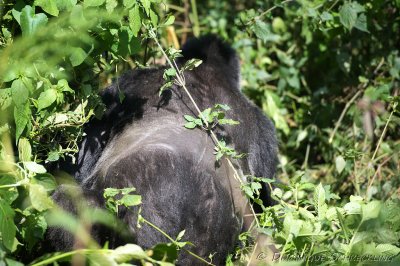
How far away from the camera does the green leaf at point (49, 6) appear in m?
2.16

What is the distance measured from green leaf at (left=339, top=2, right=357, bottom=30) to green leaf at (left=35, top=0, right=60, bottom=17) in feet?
5.51

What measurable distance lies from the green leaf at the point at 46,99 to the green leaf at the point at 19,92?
79 mm

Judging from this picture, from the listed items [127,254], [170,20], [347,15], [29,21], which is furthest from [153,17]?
[347,15]

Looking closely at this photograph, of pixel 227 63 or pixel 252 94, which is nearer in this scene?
pixel 227 63

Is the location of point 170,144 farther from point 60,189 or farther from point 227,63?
point 227,63

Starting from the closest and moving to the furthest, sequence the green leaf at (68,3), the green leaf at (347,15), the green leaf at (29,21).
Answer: the green leaf at (29,21)
the green leaf at (68,3)
the green leaf at (347,15)

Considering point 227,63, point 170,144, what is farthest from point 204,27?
point 170,144

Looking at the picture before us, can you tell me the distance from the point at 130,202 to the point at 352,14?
1.90m

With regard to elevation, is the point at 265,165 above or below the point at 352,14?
below

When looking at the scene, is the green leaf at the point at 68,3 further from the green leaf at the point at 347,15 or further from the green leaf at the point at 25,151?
the green leaf at the point at 347,15

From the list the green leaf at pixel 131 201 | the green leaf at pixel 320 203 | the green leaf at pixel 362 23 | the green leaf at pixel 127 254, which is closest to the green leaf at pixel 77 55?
the green leaf at pixel 131 201

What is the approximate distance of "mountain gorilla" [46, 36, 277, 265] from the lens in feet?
7.25

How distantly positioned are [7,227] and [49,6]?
768mm

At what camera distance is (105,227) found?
2119 millimetres
